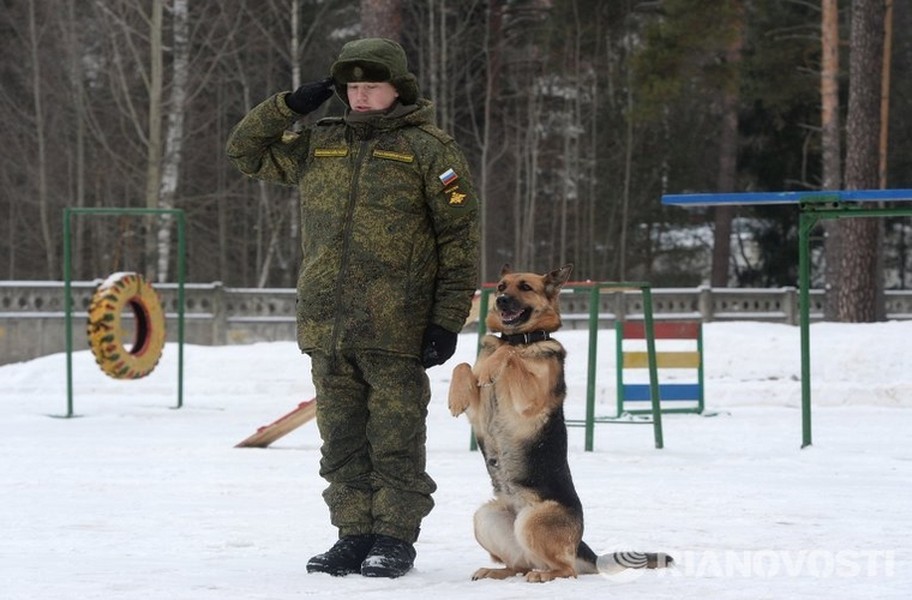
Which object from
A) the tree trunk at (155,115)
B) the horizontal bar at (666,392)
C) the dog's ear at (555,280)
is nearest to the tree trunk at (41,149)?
the tree trunk at (155,115)

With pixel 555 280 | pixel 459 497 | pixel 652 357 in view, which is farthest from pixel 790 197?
pixel 555 280

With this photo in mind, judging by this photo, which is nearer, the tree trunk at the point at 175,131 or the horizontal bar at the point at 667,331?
the horizontal bar at the point at 667,331

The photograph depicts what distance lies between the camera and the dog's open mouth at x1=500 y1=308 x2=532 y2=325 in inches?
251

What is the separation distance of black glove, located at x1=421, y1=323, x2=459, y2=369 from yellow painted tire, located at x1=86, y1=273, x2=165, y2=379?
9.69 metres

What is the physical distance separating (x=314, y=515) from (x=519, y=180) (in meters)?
28.1

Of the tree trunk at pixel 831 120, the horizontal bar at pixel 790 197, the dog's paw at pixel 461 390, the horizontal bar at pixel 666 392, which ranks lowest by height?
the horizontal bar at pixel 666 392

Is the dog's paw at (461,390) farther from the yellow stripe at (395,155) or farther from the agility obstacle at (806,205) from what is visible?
the agility obstacle at (806,205)

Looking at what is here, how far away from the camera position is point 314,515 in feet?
26.8

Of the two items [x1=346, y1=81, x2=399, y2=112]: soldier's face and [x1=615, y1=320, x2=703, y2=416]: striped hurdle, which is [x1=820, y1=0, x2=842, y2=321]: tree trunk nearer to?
[x1=615, y1=320, x2=703, y2=416]: striped hurdle

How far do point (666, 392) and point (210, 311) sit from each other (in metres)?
10.9

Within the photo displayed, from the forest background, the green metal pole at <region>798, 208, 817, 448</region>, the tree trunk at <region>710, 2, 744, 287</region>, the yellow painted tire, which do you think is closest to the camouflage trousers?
the green metal pole at <region>798, 208, 817, 448</region>

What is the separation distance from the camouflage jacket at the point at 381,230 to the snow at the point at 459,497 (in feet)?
3.26

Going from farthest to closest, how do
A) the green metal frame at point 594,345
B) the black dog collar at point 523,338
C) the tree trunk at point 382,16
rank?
1. the tree trunk at point 382,16
2. the green metal frame at point 594,345
3. the black dog collar at point 523,338

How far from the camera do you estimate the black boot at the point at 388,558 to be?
5.89 m
